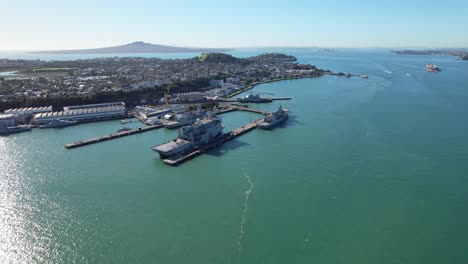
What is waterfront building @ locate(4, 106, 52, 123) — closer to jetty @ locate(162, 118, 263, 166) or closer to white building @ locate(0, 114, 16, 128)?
white building @ locate(0, 114, 16, 128)

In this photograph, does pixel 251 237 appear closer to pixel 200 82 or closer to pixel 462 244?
pixel 462 244

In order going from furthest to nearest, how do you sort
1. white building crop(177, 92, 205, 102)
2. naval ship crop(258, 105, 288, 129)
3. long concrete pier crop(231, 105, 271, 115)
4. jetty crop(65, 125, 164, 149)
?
white building crop(177, 92, 205, 102), long concrete pier crop(231, 105, 271, 115), naval ship crop(258, 105, 288, 129), jetty crop(65, 125, 164, 149)

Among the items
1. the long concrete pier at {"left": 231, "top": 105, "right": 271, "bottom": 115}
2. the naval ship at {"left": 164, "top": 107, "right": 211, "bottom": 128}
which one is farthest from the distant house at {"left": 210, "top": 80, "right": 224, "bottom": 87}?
the naval ship at {"left": 164, "top": 107, "right": 211, "bottom": 128}

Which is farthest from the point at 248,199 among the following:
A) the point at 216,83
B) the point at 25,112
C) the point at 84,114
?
the point at 216,83

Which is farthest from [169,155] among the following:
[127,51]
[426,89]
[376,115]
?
[127,51]

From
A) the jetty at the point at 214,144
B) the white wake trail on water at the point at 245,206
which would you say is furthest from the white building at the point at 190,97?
the white wake trail on water at the point at 245,206

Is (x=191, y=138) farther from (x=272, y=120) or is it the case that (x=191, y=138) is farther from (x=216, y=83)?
(x=216, y=83)

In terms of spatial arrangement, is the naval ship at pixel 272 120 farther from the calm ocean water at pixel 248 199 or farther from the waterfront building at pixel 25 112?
the waterfront building at pixel 25 112
